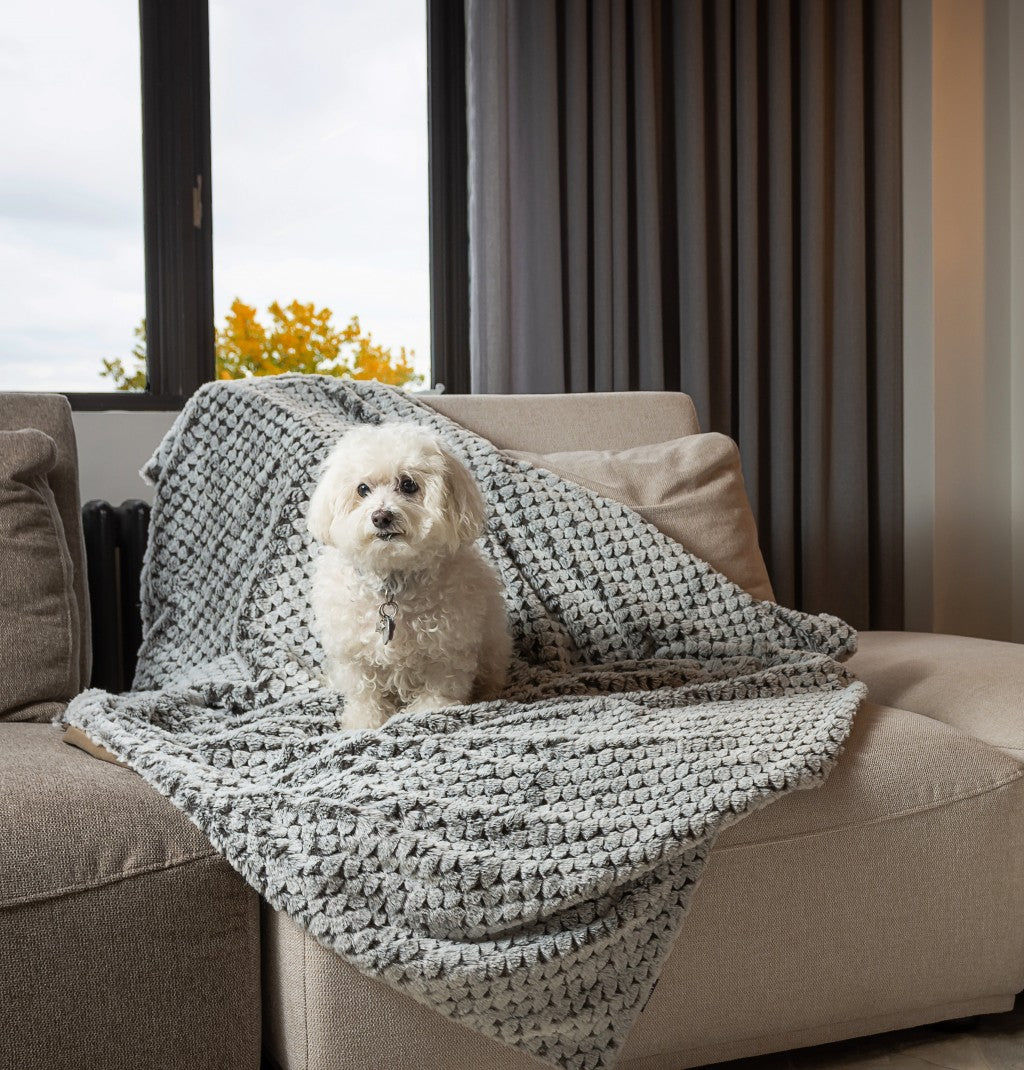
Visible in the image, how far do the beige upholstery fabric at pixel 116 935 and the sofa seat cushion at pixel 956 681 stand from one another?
99cm

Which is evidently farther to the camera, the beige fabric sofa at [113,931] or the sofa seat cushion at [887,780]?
the sofa seat cushion at [887,780]

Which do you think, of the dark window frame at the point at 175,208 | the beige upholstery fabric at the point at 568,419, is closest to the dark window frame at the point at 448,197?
the dark window frame at the point at 175,208

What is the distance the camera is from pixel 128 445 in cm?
252

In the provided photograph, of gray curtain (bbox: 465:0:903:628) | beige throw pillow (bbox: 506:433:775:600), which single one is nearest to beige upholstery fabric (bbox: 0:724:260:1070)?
beige throw pillow (bbox: 506:433:775:600)

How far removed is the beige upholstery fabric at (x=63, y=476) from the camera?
74.4 inches

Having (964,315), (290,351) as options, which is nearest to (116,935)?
(290,351)

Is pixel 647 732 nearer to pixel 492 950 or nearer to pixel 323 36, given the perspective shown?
pixel 492 950

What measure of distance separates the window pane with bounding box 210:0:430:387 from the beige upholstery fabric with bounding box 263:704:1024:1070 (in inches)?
73.5

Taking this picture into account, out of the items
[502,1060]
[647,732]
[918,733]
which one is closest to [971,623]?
[918,733]

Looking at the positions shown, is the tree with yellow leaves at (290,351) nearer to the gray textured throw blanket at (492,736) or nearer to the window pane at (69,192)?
the window pane at (69,192)

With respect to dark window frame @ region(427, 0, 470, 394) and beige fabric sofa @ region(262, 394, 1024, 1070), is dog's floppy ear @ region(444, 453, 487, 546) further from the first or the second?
dark window frame @ region(427, 0, 470, 394)

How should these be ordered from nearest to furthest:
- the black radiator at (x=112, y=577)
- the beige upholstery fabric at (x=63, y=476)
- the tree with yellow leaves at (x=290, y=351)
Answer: the beige upholstery fabric at (x=63, y=476)
the black radiator at (x=112, y=577)
the tree with yellow leaves at (x=290, y=351)

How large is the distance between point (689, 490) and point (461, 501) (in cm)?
57

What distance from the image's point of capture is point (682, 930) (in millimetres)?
1285
